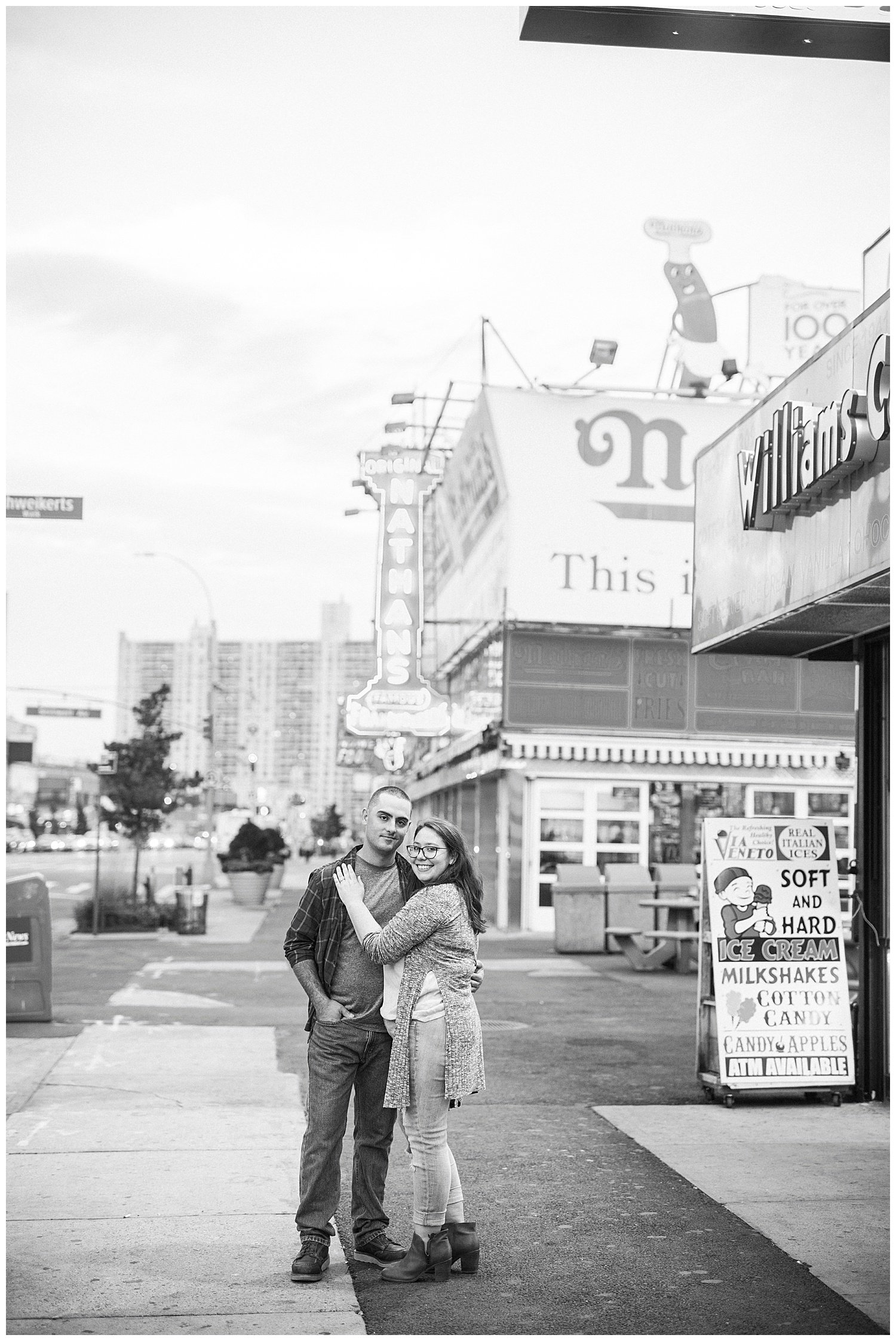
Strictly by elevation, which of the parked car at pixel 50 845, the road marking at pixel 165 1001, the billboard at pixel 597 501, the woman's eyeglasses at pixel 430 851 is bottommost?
the parked car at pixel 50 845

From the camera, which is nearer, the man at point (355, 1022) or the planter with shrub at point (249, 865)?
the man at point (355, 1022)

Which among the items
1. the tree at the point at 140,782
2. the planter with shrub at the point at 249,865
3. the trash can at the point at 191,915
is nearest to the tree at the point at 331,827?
the planter with shrub at the point at 249,865

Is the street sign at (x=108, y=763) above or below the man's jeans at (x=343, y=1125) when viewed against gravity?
above

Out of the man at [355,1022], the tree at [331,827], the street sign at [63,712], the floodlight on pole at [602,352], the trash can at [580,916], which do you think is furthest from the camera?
the tree at [331,827]

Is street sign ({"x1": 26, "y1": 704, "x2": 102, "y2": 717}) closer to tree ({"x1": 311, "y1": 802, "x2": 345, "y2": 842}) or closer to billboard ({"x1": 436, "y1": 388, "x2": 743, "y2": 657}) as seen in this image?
billboard ({"x1": 436, "y1": 388, "x2": 743, "y2": 657})

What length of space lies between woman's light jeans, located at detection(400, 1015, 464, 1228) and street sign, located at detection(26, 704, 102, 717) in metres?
20.4

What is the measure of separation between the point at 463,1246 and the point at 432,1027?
92 cm

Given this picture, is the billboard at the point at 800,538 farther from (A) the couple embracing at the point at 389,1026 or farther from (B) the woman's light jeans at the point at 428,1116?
(B) the woman's light jeans at the point at 428,1116

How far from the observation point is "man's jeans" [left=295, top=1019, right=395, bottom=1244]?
5.90m

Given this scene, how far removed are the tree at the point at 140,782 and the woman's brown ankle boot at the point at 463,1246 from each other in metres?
22.2

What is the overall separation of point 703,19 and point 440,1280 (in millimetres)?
4829

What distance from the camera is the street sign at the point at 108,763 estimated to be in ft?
83.5

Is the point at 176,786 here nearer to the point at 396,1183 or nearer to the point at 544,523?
the point at 544,523

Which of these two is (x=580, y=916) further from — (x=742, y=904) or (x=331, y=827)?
(x=331, y=827)
